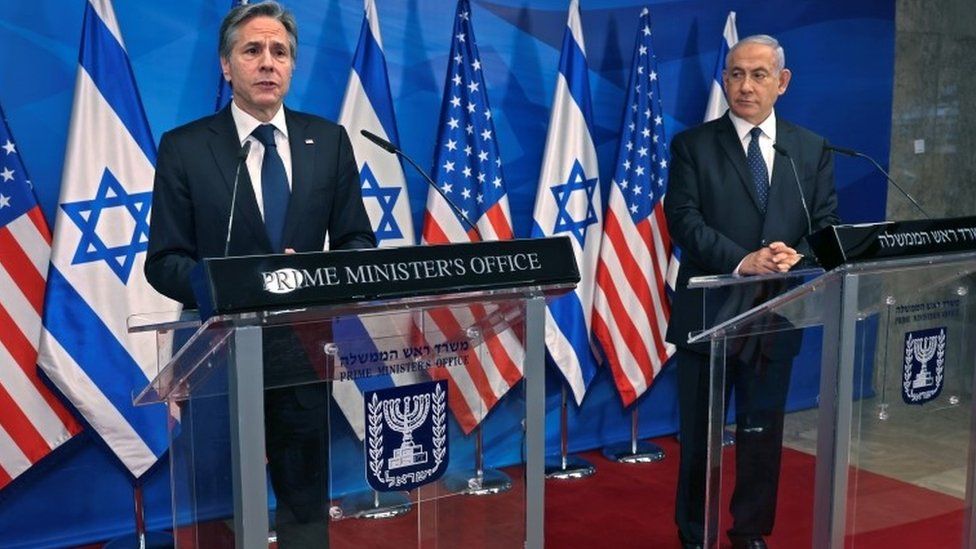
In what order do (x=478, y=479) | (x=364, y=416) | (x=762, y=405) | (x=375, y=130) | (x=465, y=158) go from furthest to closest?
(x=465, y=158), (x=375, y=130), (x=762, y=405), (x=478, y=479), (x=364, y=416)

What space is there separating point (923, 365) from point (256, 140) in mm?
1658

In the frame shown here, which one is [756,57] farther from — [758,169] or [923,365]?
[923,365]

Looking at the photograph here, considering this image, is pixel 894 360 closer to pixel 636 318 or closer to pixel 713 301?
pixel 713 301

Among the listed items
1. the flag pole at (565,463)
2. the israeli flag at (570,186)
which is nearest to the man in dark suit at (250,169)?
the israeli flag at (570,186)

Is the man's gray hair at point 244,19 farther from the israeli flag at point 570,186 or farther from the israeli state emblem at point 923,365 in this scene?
the israeli flag at point 570,186

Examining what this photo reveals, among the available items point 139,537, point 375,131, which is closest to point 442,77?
point 375,131

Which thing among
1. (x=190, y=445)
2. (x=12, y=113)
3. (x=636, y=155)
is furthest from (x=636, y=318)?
(x=190, y=445)

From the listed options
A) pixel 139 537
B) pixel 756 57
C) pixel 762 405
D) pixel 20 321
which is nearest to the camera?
pixel 762 405

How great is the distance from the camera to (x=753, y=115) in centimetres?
313

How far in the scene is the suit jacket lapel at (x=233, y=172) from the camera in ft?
7.65

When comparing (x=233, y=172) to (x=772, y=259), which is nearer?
(x=233, y=172)

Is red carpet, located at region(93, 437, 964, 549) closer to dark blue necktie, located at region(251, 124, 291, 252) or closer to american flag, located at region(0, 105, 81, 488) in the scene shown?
dark blue necktie, located at region(251, 124, 291, 252)

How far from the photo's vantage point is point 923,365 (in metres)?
2.36

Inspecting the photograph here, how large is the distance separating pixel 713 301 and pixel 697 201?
913mm
